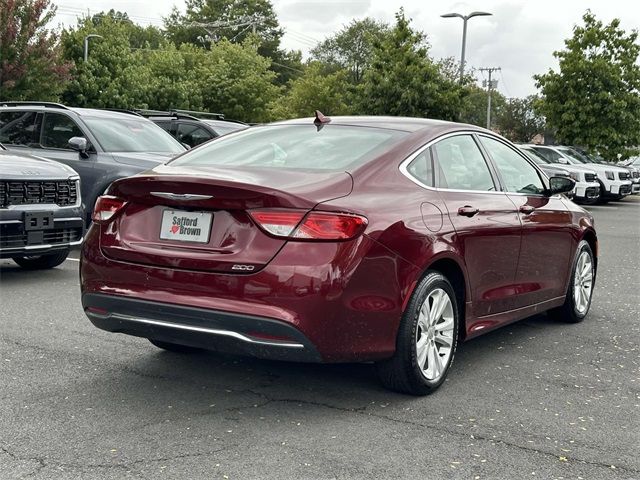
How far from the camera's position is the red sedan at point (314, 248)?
4180mm

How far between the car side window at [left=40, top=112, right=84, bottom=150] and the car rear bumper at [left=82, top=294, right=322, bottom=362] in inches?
287

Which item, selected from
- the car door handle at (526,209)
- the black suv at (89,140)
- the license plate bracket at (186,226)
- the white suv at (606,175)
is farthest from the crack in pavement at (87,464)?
the white suv at (606,175)

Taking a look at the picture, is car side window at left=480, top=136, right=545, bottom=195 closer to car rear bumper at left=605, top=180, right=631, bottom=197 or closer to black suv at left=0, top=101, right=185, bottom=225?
black suv at left=0, top=101, right=185, bottom=225

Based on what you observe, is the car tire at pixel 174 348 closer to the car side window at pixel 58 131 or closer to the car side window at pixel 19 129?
the car side window at pixel 58 131

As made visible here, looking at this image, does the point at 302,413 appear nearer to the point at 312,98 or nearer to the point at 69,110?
the point at 69,110

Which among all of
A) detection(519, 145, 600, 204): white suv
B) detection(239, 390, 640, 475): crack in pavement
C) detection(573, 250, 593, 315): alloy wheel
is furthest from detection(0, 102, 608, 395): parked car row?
detection(519, 145, 600, 204): white suv

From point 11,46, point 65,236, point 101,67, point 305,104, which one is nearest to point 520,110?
point 305,104

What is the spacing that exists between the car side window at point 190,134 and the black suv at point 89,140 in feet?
11.9

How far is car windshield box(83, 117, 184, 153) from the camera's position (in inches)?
443

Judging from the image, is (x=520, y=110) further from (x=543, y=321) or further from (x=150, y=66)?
(x=543, y=321)

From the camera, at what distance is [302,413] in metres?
4.45

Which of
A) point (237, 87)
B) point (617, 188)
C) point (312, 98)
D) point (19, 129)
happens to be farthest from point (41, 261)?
point (312, 98)

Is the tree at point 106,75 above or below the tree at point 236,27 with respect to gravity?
below

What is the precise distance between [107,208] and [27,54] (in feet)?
70.1
